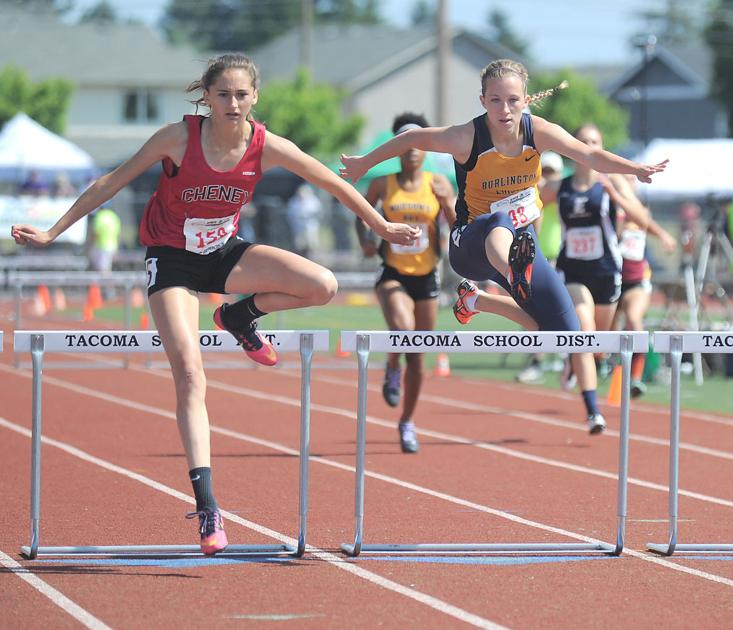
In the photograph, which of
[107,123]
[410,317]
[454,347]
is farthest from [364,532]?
[107,123]

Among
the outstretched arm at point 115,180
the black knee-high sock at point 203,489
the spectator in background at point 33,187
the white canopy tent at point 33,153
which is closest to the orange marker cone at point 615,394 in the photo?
the black knee-high sock at point 203,489

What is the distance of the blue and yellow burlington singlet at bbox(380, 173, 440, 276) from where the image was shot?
988cm

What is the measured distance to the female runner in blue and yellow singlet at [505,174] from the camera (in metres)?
6.78

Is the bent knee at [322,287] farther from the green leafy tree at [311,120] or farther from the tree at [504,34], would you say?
the tree at [504,34]

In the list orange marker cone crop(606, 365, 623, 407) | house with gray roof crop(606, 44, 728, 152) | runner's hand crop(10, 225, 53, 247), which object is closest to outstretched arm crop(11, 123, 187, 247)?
runner's hand crop(10, 225, 53, 247)

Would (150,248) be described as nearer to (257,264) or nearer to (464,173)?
(257,264)

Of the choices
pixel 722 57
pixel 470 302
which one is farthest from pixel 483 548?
pixel 722 57

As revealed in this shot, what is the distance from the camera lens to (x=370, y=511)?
7.71 metres

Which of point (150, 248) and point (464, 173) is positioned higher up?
A: point (464, 173)

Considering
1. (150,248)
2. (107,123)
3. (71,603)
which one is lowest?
(71,603)

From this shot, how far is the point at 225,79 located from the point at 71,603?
88.2 inches

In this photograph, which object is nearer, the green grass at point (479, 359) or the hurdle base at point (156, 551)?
the hurdle base at point (156, 551)

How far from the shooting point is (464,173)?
7.12m

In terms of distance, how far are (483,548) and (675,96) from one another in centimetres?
7012
